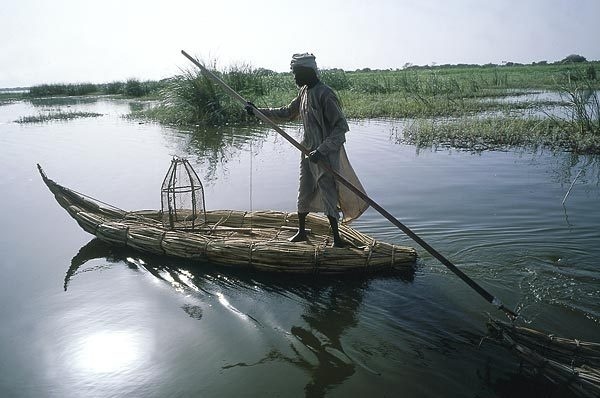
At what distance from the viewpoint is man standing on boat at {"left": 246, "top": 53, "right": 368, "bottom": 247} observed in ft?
11.9

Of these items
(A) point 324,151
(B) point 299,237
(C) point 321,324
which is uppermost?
(A) point 324,151

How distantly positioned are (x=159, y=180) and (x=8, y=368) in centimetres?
497

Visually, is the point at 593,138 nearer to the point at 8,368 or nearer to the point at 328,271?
the point at 328,271

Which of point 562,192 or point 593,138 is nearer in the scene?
point 562,192

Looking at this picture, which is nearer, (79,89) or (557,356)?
(557,356)

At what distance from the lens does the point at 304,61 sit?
362cm

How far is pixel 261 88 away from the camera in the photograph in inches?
600

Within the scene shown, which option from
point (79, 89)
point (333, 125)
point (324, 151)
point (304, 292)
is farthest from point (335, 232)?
point (79, 89)

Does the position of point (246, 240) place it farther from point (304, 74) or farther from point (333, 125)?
point (304, 74)

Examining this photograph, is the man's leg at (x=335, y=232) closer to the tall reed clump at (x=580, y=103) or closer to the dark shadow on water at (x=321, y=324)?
the dark shadow on water at (x=321, y=324)

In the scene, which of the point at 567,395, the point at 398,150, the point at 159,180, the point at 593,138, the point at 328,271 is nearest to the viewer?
the point at 567,395

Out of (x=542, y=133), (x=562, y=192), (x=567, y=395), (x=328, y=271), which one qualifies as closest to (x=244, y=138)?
(x=542, y=133)

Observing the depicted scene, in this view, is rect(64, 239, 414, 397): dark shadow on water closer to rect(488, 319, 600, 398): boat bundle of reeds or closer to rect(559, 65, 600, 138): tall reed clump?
rect(488, 319, 600, 398): boat bundle of reeds

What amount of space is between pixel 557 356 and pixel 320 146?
2.07 m
